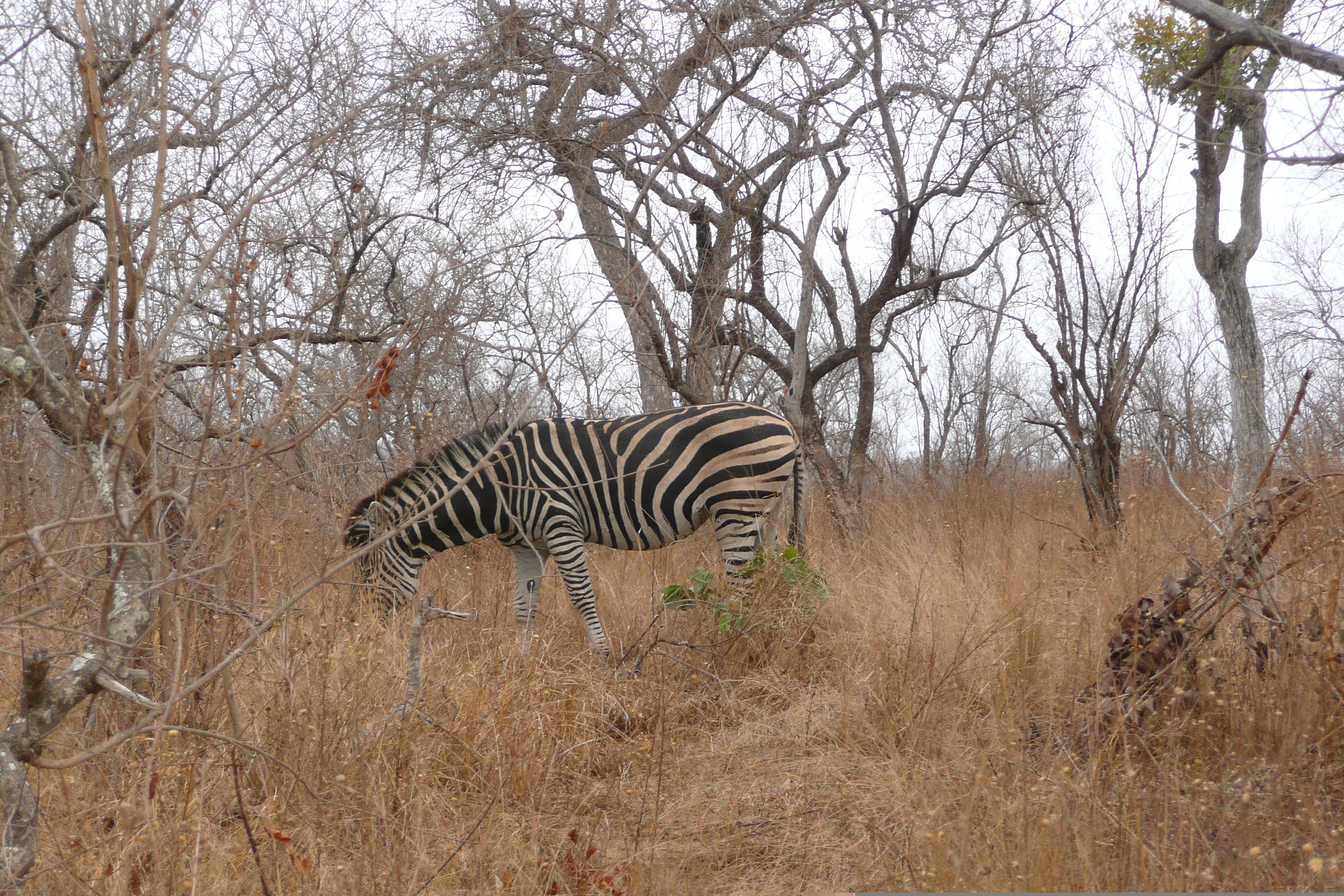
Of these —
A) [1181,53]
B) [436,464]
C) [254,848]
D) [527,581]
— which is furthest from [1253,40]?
[254,848]

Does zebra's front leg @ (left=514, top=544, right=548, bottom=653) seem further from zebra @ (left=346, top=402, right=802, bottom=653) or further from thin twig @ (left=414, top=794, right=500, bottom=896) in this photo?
thin twig @ (left=414, top=794, right=500, bottom=896)

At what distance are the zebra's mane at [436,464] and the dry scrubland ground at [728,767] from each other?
23 cm

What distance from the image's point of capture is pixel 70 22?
231 inches

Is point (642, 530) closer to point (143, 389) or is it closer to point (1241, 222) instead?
point (143, 389)

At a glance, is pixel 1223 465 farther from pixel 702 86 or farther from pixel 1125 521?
pixel 702 86

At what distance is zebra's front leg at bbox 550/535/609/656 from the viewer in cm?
538

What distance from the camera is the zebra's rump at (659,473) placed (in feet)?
18.0

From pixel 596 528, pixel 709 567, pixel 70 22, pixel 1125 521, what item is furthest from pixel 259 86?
pixel 1125 521

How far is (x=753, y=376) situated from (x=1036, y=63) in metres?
3.74

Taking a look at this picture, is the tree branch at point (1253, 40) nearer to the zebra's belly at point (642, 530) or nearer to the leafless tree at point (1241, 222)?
the leafless tree at point (1241, 222)

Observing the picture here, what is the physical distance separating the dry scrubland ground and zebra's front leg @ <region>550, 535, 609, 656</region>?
0.42m

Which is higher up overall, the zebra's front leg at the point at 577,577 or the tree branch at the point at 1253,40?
the tree branch at the point at 1253,40

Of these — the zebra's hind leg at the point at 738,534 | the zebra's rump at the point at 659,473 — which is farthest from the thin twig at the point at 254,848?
the zebra's hind leg at the point at 738,534

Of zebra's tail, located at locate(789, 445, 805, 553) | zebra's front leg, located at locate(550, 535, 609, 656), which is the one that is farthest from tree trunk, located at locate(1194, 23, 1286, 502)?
zebra's front leg, located at locate(550, 535, 609, 656)
